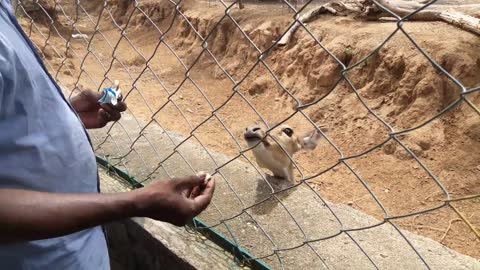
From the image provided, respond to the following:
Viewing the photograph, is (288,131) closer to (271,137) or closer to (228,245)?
(271,137)

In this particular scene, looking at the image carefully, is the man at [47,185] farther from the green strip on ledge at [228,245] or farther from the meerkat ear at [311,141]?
the meerkat ear at [311,141]

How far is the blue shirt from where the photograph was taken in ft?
3.36

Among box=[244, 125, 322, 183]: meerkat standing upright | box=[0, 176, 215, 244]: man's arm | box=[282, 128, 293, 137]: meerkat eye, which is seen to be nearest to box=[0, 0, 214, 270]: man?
box=[0, 176, 215, 244]: man's arm

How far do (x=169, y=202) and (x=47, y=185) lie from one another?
328 mm

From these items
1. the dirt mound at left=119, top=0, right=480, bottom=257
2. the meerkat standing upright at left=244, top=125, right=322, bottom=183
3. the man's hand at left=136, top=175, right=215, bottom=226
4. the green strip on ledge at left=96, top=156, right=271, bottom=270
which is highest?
the man's hand at left=136, top=175, right=215, bottom=226

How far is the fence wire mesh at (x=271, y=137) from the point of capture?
1.69 m

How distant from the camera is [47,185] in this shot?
116 cm

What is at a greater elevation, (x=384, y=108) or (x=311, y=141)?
(x=311, y=141)

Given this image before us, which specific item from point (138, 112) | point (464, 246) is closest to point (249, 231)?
point (464, 246)

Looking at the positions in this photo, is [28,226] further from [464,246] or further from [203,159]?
[464,246]

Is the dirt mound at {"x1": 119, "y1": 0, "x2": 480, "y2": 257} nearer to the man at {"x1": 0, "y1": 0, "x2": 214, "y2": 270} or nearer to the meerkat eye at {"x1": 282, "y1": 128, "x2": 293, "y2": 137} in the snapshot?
the meerkat eye at {"x1": 282, "y1": 128, "x2": 293, "y2": 137}

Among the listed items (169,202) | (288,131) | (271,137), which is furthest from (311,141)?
(169,202)

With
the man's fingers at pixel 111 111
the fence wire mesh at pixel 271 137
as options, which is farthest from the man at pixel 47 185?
the fence wire mesh at pixel 271 137

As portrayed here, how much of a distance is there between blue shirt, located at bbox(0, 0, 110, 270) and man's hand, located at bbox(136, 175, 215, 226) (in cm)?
26
